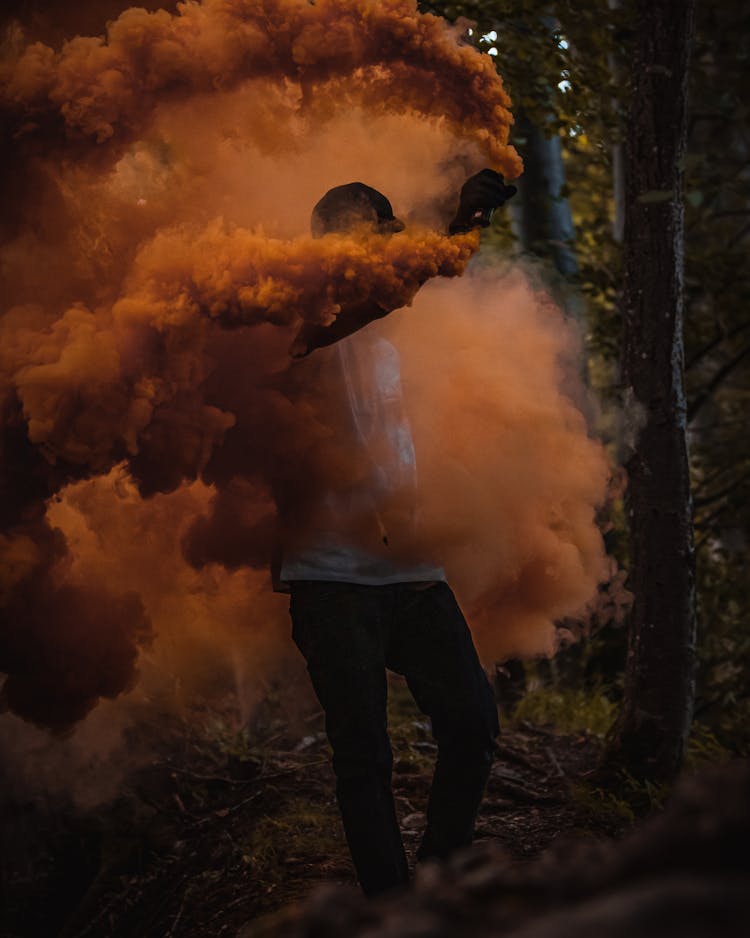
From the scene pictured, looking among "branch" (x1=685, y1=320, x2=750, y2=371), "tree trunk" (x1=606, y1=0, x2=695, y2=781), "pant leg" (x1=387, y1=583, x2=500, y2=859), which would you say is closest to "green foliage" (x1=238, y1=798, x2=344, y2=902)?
"pant leg" (x1=387, y1=583, x2=500, y2=859)

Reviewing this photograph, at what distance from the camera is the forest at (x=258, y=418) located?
3492 millimetres

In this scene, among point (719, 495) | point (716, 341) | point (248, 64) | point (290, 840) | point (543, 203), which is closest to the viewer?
point (248, 64)

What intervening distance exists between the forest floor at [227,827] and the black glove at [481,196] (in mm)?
2774

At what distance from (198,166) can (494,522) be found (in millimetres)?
2079

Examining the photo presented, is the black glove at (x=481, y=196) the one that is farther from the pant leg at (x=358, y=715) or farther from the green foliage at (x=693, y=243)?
the green foliage at (x=693, y=243)

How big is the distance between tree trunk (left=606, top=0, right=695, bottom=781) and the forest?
15 mm

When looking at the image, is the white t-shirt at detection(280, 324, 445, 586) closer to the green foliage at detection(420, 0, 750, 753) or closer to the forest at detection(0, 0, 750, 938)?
the forest at detection(0, 0, 750, 938)

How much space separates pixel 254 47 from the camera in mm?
3771

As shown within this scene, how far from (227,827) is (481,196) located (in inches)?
141

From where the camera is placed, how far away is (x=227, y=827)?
508 cm

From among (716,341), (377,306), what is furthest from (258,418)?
(716,341)

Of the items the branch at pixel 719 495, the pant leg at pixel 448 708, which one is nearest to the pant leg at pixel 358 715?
the pant leg at pixel 448 708

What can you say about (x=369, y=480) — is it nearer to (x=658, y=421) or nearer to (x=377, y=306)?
(x=377, y=306)

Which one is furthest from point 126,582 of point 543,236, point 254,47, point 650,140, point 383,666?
point 543,236
